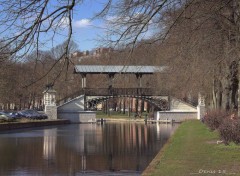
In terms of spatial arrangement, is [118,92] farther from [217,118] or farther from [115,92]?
[217,118]

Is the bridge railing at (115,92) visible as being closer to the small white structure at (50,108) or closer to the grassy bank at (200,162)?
the small white structure at (50,108)

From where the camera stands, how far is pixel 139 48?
12.0 meters

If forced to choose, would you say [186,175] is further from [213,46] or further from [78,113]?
[78,113]

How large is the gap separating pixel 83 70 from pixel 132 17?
6231 centimetres

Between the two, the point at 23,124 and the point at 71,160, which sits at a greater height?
the point at 23,124

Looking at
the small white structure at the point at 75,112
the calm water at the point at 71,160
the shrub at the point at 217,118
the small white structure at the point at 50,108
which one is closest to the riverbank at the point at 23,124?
the small white structure at the point at 50,108

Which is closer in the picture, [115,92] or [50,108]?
[50,108]

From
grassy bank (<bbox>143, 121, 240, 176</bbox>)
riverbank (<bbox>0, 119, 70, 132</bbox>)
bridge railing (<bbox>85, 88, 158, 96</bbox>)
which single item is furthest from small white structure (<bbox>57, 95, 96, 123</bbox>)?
grassy bank (<bbox>143, 121, 240, 176</bbox>)

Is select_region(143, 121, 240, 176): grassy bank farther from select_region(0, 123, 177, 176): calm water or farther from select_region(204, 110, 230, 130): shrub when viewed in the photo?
select_region(204, 110, 230, 130): shrub


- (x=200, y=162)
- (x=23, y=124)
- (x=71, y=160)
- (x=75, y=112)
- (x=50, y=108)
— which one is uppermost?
(x=50, y=108)

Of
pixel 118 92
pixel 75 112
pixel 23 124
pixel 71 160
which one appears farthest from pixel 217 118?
pixel 118 92

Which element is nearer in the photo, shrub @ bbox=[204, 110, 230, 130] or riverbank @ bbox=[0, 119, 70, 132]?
shrub @ bbox=[204, 110, 230, 130]

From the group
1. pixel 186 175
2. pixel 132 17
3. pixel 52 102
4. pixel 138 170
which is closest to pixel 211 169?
pixel 186 175

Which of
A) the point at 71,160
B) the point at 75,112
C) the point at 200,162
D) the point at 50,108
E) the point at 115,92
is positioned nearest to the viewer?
the point at 200,162
